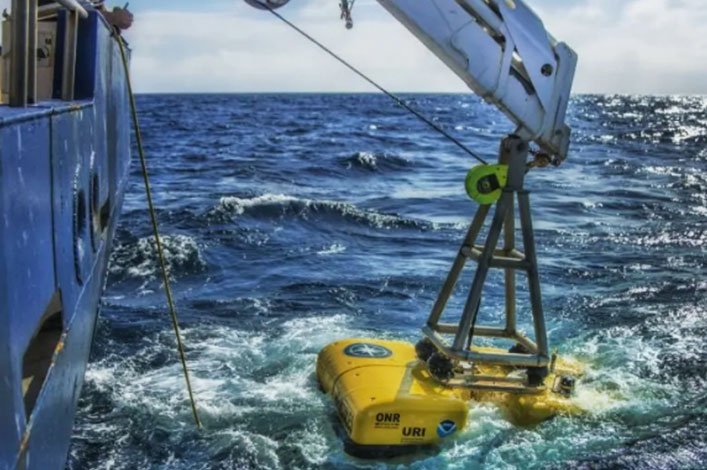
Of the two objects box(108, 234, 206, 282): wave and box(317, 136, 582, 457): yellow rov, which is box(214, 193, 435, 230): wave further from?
box(317, 136, 582, 457): yellow rov

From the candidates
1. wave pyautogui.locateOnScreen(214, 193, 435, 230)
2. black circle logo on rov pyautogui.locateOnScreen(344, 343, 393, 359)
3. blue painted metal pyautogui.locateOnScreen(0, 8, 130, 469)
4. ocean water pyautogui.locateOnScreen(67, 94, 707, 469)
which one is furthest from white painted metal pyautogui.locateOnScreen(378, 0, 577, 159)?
wave pyautogui.locateOnScreen(214, 193, 435, 230)

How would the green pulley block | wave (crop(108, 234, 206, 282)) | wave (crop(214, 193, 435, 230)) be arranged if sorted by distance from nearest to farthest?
1. the green pulley block
2. wave (crop(108, 234, 206, 282))
3. wave (crop(214, 193, 435, 230))

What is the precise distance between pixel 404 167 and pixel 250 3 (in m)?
26.1

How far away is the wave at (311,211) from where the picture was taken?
18934 mm

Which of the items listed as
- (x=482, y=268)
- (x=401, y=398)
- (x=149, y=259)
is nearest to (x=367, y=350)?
(x=401, y=398)

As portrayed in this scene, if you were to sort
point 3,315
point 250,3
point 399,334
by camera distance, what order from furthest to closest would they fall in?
1. point 399,334
2. point 250,3
3. point 3,315

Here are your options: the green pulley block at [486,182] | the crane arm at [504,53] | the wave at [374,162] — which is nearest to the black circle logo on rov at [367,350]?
the green pulley block at [486,182]

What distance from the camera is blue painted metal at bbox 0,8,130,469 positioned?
3.85m

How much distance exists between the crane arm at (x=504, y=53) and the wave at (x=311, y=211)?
1165 centimetres

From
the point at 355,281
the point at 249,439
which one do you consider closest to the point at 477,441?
the point at 249,439

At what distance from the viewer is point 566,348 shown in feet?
33.2

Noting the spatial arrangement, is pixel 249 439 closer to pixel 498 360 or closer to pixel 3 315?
pixel 498 360

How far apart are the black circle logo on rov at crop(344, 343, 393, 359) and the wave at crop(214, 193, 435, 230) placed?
1063cm

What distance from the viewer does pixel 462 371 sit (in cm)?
756
